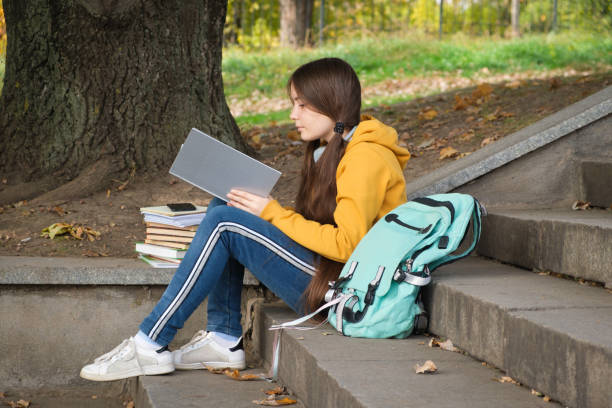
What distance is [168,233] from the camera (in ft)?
12.7

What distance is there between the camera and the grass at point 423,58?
11.4m

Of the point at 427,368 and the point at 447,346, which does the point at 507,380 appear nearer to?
the point at 427,368

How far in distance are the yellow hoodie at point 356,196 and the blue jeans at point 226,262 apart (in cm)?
9

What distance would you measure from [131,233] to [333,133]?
65.2 inches

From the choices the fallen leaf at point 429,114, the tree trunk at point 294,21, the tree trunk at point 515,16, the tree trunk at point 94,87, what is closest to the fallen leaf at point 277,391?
the tree trunk at point 94,87

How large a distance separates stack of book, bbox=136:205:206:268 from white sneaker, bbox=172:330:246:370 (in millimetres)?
488

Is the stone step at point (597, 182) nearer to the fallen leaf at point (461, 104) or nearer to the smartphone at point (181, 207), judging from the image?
the smartphone at point (181, 207)

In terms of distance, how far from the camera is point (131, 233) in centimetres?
455

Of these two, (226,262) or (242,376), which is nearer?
(226,262)

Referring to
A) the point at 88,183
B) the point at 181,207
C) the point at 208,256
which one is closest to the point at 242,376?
the point at 208,256

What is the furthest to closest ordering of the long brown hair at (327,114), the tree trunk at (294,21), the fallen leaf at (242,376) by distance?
1. the tree trunk at (294,21)
2. the fallen leaf at (242,376)
3. the long brown hair at (327,114)

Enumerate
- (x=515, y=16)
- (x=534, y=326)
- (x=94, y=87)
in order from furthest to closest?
(x=515, y=16) → (x=94, y=87) → (x=534, y=326)

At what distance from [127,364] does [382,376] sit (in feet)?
4.25

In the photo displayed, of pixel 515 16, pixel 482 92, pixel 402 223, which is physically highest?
pixel 515 16
